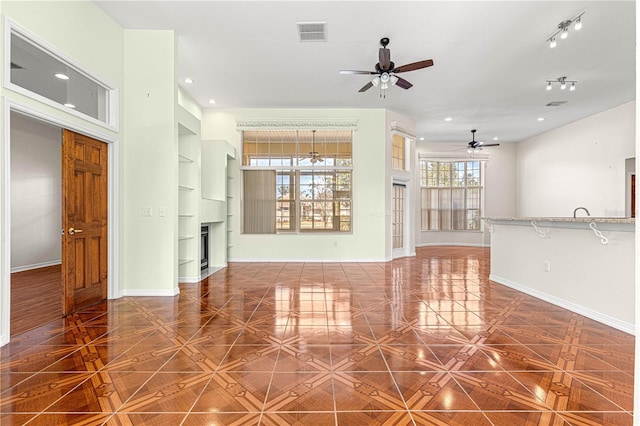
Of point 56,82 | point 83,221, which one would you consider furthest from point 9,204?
point 56,82

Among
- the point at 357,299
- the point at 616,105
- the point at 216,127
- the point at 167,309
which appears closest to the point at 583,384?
the point at 357,299

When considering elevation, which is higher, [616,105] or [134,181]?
[616,105]

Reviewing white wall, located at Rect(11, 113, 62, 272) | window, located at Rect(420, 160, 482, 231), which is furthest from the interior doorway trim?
window, located at Rect(420, 160, 482, 231)

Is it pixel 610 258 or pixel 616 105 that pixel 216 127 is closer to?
pixel 610 258

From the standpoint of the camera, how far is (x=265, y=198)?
714 cm

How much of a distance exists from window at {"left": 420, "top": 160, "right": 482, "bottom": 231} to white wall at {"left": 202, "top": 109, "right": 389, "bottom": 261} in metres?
3.97

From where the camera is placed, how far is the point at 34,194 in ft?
20.3

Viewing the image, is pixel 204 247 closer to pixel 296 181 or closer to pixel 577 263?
pixel 296 181

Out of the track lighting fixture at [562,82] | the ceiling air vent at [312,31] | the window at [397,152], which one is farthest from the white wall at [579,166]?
the ceiling air vent at [312,31]

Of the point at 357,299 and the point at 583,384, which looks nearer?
the point at 583,384

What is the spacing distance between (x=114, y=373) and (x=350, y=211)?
563cm

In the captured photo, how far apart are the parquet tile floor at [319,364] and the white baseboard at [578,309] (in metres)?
0.10

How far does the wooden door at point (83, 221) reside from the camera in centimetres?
330

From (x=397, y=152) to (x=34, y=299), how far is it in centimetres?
730
